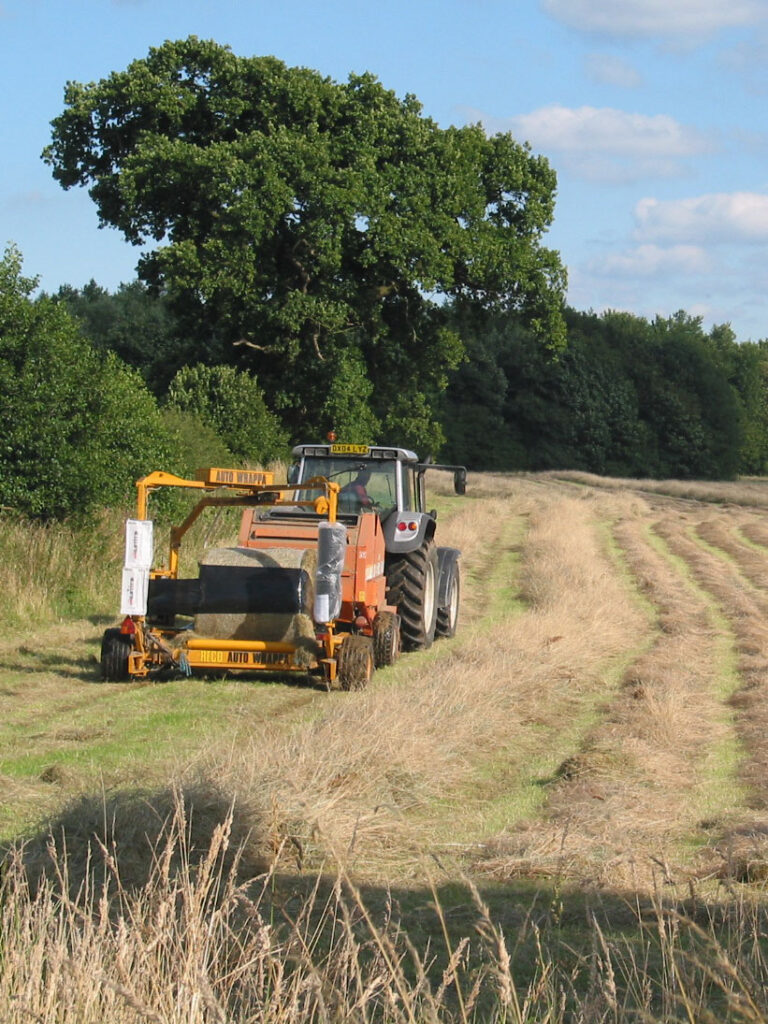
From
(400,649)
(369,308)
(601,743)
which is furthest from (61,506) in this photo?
(369,308)

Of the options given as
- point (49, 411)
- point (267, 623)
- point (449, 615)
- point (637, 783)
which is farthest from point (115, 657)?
point (49, 411)

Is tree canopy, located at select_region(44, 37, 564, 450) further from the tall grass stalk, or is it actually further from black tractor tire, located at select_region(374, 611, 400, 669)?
the tall grass stalk

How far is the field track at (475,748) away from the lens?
242 inches

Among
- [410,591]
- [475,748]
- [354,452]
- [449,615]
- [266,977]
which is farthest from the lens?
[449,615]

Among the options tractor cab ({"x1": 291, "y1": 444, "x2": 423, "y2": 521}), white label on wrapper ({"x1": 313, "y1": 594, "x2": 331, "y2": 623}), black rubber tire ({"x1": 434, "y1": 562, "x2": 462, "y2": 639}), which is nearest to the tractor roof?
tractor cab ({"x1": 291, "y1": 444, "x2": 423, "y2": 521})

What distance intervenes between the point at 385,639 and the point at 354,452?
2.47 metres

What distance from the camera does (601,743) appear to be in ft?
28.8

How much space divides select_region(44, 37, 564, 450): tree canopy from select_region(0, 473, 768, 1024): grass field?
51.8 feet

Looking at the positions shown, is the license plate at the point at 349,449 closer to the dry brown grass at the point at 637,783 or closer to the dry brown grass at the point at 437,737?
the dry brown grass at the point at 437,737

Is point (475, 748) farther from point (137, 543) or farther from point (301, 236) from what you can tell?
point (301, 236)

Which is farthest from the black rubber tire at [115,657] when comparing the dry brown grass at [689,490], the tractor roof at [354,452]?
the dry brown grass at [689,490]

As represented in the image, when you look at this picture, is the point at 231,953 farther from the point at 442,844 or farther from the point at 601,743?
the point at 601,743

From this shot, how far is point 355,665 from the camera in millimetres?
10922

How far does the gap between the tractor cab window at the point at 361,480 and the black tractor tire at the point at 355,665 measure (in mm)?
2649
